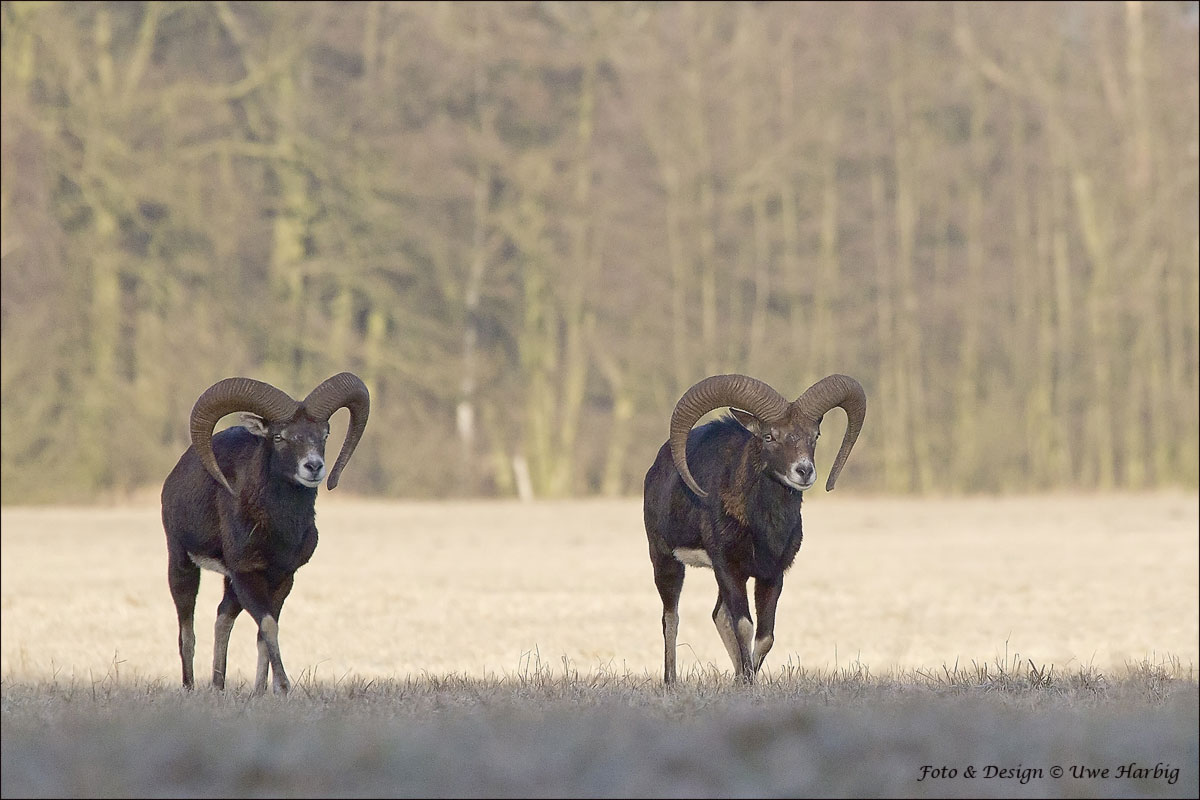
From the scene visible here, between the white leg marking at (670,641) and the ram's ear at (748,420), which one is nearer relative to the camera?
the white leg marking at (670,641)

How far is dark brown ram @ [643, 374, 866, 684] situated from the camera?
39.4 feet

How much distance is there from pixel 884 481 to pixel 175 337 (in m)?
19.0

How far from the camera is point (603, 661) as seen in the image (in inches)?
699

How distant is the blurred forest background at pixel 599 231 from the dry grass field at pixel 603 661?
341cm

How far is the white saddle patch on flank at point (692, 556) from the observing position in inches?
493

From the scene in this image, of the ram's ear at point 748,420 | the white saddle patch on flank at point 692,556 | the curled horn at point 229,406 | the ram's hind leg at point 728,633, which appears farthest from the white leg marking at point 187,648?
the ram's ear at point 748,420

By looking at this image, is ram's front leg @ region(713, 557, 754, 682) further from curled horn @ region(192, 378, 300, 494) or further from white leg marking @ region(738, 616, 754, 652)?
curled horn @ region(192, 378, 300, 494)

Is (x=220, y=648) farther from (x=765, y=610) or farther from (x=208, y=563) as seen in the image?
(x=765, y=610)

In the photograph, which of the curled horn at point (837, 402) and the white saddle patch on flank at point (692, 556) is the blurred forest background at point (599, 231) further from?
the white saddle patch on flank at point (692, 556)

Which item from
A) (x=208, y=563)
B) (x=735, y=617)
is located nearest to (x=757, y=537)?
(x=735, y=617)

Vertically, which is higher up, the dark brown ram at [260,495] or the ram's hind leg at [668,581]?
the dark brown ram at [260,495]

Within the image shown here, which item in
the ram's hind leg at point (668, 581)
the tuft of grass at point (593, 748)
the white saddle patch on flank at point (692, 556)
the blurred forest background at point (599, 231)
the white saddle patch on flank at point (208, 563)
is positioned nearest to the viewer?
the tuft of grass at point (593, 748)

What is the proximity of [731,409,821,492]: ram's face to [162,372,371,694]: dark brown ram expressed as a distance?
8.51ft

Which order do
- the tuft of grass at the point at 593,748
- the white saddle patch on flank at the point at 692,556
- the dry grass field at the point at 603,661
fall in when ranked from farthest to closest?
the white saddle patch on flank at the point at 692,556, the dry grass field at the point at 603,661, the tuft of grass at the point at 593,748
